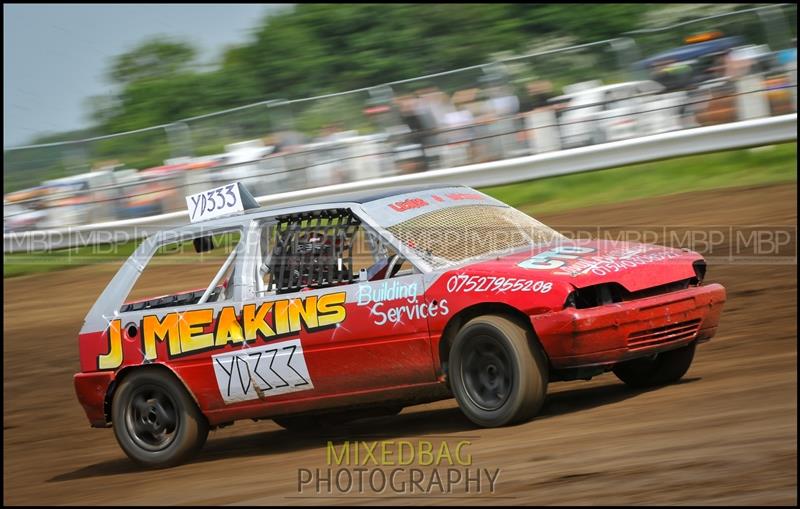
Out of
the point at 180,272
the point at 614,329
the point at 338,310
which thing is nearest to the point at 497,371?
the point at 614,329

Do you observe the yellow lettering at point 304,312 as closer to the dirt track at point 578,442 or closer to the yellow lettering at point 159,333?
the dirt track at point 578,442

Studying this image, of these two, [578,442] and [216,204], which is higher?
[216,204]

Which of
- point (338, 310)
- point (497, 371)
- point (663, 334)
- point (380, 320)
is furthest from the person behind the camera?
point (338, 310)

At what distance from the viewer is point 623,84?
14.0 meters

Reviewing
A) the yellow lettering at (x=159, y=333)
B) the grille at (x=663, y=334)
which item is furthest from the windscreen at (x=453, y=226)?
the yellow lettering at (x=159, y=333)

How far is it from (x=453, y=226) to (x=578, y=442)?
1.72 m

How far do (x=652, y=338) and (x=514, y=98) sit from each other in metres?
8.88

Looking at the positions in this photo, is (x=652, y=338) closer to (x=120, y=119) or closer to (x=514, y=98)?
(x=514, y=98)

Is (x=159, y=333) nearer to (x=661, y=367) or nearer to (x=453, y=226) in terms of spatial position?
(x=453, y=226)

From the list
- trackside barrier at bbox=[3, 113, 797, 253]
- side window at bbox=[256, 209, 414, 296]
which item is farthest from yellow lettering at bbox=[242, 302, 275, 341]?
trackside barrier at bbox=[3, 113, 797, 253]

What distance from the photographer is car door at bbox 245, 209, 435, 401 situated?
611cm

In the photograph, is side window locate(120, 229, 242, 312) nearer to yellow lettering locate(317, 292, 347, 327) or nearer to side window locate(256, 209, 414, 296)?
side window locate(256, 209, 414, 296)

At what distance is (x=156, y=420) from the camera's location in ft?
23.2

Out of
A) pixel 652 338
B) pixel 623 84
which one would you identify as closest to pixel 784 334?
Result: pixel 652 338
